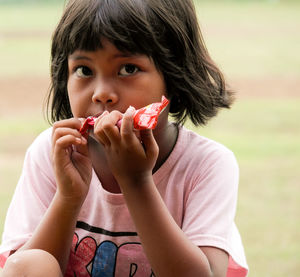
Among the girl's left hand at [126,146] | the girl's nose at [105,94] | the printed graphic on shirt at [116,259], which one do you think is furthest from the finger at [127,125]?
the printed graphic on shirt at [116,259]

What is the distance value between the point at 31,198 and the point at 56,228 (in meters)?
0.17

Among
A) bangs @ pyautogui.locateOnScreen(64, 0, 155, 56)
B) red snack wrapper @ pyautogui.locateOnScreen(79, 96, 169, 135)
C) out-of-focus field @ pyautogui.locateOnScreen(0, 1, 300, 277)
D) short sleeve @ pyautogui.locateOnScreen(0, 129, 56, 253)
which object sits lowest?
out-of-focus field @ pyautogui.locateOnScreen(0, 1, 300, 277)

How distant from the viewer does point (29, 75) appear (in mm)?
6008

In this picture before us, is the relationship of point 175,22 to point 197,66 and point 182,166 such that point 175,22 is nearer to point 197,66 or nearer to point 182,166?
point 197,66

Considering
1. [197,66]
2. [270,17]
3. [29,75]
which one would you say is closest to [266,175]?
[197,66]

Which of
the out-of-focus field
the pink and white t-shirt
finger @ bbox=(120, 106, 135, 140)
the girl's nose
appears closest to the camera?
finger @ bbox=(120, 106, 135, 140)

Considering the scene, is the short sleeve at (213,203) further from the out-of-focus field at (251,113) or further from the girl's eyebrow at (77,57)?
the out-of-focus field at (251,113)

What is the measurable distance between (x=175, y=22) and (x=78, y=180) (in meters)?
0.41

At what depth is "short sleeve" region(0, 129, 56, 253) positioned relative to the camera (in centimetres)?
152

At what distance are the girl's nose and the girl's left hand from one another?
5 cm

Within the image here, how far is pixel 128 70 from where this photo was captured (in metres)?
1.41

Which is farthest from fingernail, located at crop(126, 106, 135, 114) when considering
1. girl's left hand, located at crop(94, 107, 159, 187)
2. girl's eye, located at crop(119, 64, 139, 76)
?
girl's eye, located at crop(119, 64, 139, 76)

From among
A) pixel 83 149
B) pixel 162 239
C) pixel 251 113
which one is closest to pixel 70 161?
pixel 83 149

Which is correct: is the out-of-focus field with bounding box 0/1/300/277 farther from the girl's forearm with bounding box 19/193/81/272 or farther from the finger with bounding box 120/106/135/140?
the finger with bounding box 120/106/135/140
